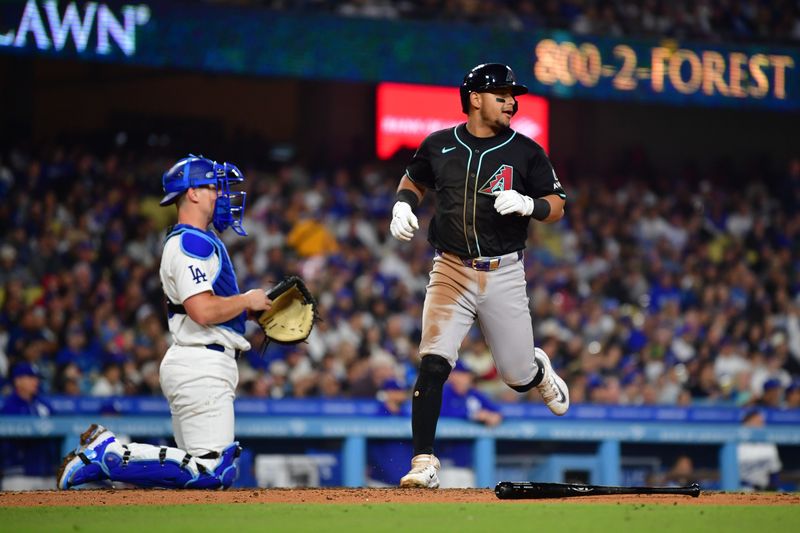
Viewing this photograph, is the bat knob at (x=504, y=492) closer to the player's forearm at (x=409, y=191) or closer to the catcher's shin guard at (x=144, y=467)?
the catcher's shin guard at (x=144, y=467)

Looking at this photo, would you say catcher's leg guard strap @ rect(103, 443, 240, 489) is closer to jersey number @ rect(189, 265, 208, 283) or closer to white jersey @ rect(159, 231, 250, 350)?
white jersey @ rect(159, 231, 250, 350)

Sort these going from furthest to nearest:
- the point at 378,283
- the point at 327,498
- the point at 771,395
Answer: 1. the point at 378,283
2. the point at 771,395
3. the point at 327,498

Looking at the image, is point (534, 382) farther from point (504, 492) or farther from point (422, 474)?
point (504, 492)

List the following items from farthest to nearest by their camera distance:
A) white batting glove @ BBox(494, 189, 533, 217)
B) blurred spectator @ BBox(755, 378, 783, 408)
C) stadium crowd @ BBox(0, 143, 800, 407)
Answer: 1. blurred spectator @ BBox(755, 378, 783, 408)
2. stadium crowd @ BBox(0, 143, 800, 407)
3. white batting glove @ BBox(494, 189, 533, 217)

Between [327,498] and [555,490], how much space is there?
3.11ft

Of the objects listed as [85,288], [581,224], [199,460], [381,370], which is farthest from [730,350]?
[199,460]

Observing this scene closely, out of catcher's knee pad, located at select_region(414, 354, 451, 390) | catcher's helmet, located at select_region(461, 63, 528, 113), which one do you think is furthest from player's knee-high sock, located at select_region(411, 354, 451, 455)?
catcher's helmet, located at select_region(461, 63, 528, 113)

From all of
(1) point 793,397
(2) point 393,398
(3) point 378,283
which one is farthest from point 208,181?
(1) point 793,397

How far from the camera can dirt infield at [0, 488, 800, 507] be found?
495 centimetres

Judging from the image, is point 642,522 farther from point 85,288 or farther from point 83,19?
point 83,19

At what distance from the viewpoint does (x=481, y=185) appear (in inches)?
221

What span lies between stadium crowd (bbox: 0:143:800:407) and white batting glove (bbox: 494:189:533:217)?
13.8 ft

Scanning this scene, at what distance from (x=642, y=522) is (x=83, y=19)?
10373 mm

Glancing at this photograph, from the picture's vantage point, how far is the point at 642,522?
418 cm
